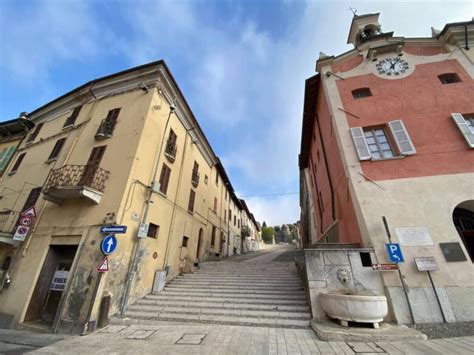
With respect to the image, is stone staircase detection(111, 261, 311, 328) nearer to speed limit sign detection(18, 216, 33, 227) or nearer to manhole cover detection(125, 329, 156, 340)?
manhole cover detection(125, 329, 156, 340)

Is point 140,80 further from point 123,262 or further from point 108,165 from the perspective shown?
point 123,262

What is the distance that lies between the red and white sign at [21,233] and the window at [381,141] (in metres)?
13.6

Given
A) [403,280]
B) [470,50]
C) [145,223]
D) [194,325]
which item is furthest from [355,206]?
[470,50]

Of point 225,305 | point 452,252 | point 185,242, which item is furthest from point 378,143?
point 185,242

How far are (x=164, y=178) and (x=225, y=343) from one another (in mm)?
7600

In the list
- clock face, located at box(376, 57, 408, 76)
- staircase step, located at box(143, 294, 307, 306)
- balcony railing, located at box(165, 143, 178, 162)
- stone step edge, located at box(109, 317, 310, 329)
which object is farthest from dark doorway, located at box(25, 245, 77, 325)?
clock face, located at box(376, 57, 408, 76)

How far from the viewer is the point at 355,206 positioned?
6668mm

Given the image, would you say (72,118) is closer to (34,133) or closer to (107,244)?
(34,133)

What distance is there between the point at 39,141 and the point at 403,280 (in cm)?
1851

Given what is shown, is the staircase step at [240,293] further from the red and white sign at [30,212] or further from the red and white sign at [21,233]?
the red and white sign at [30,212]

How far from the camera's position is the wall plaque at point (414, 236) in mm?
5719

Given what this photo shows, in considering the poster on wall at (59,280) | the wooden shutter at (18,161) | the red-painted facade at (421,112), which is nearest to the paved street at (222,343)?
the poster on wall at (59,280)

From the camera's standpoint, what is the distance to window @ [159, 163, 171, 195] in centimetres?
976

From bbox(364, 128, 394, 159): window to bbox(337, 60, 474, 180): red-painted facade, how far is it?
315mm
